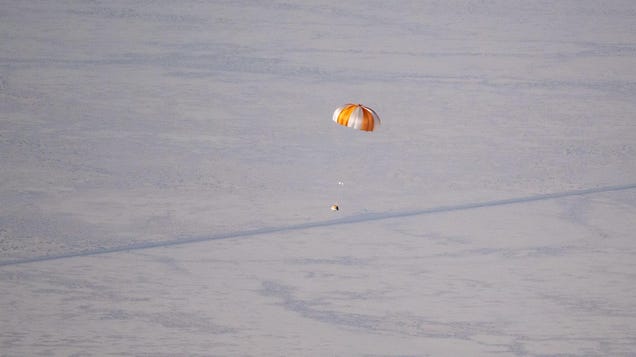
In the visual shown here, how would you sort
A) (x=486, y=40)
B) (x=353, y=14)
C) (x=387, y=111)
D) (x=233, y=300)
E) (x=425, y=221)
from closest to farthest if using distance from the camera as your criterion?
(x=233, y=300)
(x=425, y=221)
(x=387, y=111)
(x=486, y=40)
(x=353, y=14)

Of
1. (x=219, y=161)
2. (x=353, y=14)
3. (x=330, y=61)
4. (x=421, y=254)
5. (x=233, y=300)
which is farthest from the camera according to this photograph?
(x=353, y=14)

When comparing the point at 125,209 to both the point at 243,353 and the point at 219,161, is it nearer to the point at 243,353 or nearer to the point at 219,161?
the point at 219,161

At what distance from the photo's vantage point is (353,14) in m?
20.8

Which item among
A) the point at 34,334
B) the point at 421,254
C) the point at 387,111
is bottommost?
the point at 34,334

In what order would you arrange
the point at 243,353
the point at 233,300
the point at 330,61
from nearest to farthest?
1. the point at 243,353
2. the point at 233,300
3. the point at 330,61

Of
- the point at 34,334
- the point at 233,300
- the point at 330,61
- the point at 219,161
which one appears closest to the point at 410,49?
the point at 330,61

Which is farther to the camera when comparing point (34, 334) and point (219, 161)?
point (219, 161)

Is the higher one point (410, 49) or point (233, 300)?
point (410, 49)

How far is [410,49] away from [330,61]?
1583 millimetres

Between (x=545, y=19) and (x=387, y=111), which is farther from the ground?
(x=545, y=19)

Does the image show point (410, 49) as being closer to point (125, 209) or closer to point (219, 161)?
point (219, 161)

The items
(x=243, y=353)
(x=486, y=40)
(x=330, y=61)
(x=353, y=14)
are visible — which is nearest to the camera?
(x=243, y=353)

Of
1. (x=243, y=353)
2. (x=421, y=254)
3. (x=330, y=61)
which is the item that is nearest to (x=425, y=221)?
(x=421, y=254)

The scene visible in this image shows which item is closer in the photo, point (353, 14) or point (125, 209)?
point (125, 209)
